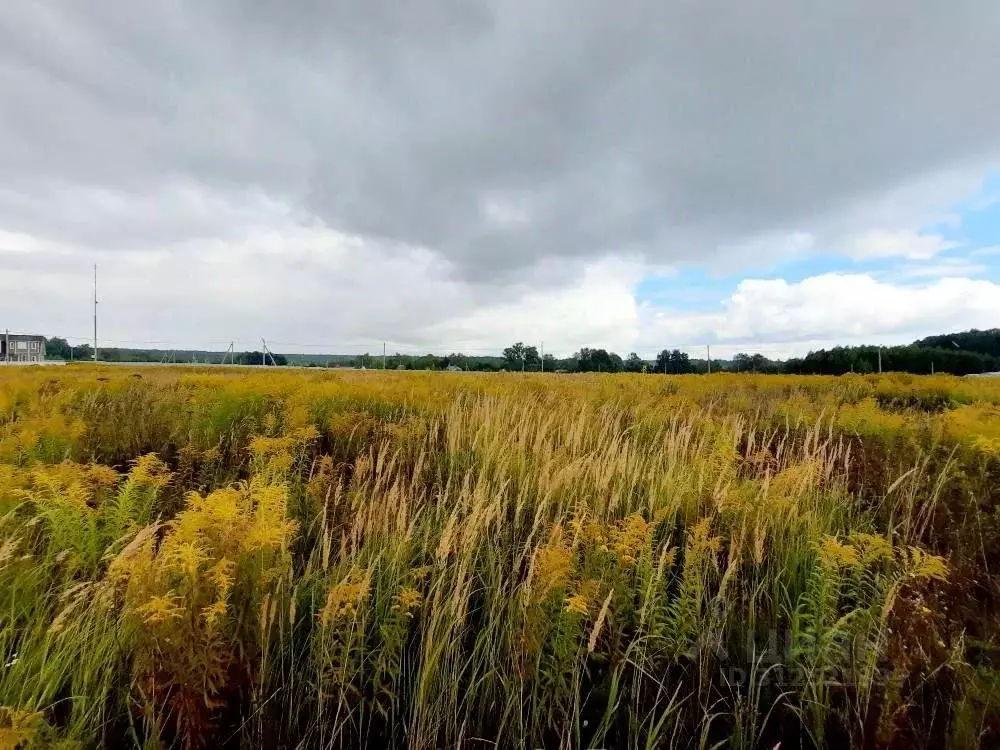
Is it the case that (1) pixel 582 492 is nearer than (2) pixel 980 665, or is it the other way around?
(2) pixel 980 665

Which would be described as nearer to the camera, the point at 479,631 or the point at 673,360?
the point at 479,631

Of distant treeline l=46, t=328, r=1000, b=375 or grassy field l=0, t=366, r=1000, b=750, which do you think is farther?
distant treeline l=46, t=328, r=1000, b=375

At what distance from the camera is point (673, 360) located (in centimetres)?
3841

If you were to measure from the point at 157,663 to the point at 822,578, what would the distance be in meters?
2.04

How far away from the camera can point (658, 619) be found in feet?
5.65

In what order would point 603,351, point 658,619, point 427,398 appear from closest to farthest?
point 658,619 → point 427,398 → point 603,351

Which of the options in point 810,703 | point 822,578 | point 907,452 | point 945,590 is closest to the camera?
point 810,703

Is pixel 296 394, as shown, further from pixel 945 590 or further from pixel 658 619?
pixel 945 590

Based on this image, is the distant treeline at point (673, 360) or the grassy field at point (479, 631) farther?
the distant treeline at point (673, 360)

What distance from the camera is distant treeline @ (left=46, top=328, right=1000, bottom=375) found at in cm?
3077

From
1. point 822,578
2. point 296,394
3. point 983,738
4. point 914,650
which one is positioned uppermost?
point 296,394

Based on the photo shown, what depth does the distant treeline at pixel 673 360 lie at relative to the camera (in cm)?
3077

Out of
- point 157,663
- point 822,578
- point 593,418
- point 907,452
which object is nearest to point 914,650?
point 822,578

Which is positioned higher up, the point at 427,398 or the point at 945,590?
the point at 427,398
